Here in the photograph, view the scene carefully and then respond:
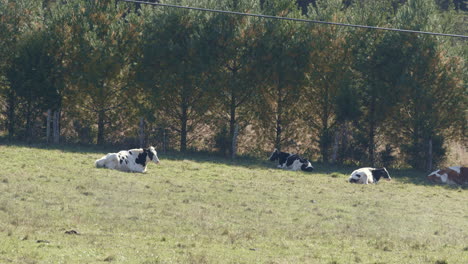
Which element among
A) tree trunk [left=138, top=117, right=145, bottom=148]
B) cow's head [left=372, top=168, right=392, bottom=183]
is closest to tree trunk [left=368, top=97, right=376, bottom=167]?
cow's head [left=372, top=168, right=392, bottom=183]

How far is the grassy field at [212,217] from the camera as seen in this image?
1338 centimetres

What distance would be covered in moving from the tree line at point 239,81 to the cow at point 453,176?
415 cm

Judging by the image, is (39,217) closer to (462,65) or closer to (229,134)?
(229,134)

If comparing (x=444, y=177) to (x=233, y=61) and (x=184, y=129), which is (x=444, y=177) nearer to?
(x=233, y=61)

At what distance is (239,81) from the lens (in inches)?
1300

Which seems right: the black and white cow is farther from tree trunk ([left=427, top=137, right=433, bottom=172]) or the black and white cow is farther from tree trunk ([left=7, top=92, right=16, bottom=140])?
tree trunk ([left=7, top=92, right=16, bottom=140])

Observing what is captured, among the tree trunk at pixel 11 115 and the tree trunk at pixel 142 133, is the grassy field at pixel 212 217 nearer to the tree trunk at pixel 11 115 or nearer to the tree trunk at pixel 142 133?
the tree trunk at pixel 142 133

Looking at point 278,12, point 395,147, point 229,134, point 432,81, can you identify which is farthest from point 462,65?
point 229,134

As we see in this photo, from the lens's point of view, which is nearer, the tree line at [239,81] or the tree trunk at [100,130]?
the tree line at [239,81]

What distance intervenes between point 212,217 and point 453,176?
14824 mm

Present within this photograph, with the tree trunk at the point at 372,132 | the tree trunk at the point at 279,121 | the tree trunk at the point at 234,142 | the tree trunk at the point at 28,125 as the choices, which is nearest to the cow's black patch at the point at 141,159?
the tree trunk at the point at 234,142

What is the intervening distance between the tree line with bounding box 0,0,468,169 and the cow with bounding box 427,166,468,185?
13.6 feet

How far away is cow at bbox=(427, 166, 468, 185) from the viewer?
91.6ft

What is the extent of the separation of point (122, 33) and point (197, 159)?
A: 8.10m
